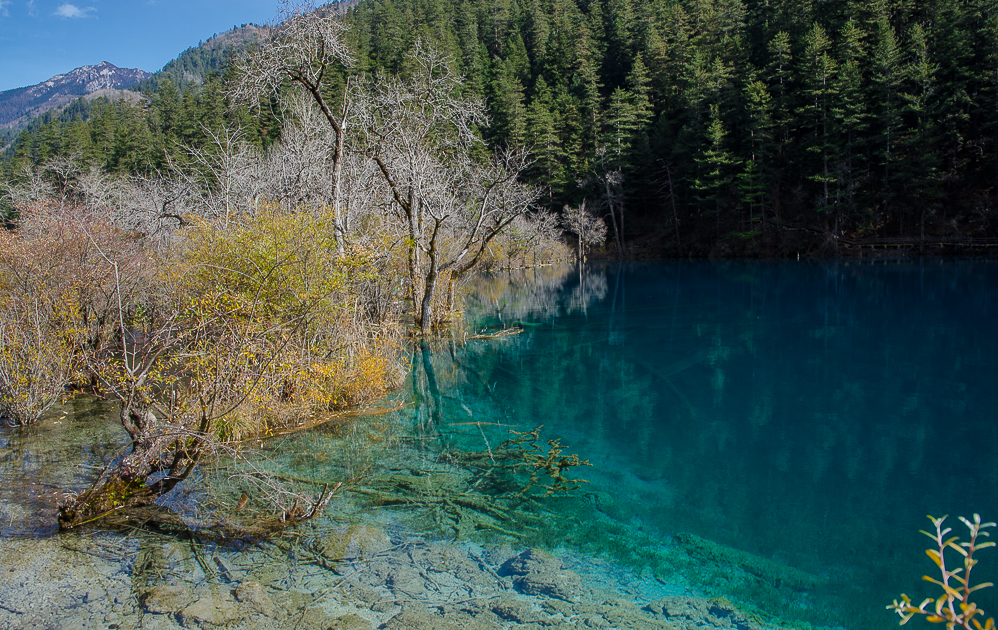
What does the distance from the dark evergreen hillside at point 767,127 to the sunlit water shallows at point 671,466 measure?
994 inches

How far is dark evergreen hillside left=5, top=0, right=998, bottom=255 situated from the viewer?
39094 millimetres

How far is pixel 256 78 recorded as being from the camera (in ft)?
36.5

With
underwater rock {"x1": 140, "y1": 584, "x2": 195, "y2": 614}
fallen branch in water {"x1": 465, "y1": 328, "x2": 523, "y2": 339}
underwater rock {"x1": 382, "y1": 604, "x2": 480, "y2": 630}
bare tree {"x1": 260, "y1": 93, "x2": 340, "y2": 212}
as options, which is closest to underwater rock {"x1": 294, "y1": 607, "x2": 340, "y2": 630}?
underwater rock {"x1": 382, "y1": 604, "x2": 480, "y2": 630}

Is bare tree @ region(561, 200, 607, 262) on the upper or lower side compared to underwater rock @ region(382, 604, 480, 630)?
upper

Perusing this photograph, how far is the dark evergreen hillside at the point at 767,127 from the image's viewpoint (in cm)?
3909

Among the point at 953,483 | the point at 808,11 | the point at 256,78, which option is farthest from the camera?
the point at 808,11

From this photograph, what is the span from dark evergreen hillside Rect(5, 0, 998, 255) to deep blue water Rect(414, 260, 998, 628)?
20749 millimetres

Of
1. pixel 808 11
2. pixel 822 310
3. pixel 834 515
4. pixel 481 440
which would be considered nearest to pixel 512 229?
pixel 822 310

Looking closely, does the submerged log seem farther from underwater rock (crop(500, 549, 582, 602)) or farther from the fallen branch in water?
the fallen branch in water

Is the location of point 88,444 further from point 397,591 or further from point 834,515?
point 834,515

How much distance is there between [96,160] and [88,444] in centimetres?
5229

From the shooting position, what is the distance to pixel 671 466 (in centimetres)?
836

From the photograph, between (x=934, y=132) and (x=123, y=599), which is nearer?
(x=123, y=599)

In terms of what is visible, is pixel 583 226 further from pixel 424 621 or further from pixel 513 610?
pixel 424 621
